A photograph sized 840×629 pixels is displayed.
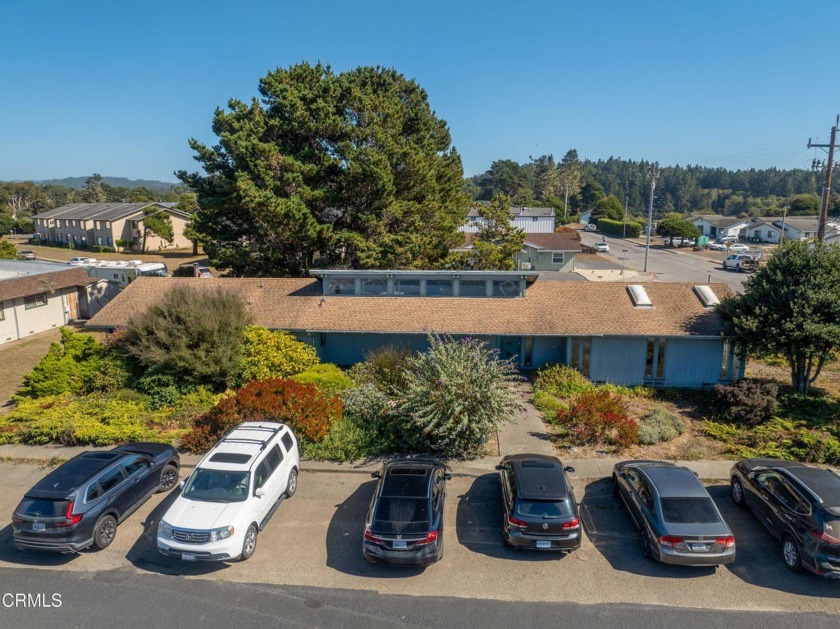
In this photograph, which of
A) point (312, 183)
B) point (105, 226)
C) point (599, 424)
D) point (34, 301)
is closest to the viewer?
point (599, 424)

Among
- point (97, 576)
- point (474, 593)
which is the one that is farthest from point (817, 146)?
point (97, 576)

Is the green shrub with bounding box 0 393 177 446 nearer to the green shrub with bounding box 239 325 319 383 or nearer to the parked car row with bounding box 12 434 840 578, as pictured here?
the green shrub with bounding box 239 325 319 383

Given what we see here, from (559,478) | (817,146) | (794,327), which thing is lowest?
(559,478)

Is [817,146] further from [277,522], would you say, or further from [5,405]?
[5,405]

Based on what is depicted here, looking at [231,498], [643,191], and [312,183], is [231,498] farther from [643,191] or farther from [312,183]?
[643,191]

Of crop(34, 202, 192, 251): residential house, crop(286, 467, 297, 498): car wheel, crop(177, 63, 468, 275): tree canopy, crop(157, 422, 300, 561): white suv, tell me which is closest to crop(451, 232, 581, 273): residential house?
crop(177, 63, 468, 275): tree canopy

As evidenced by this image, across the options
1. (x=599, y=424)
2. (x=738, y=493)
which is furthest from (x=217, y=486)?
(x=738, y=493)
